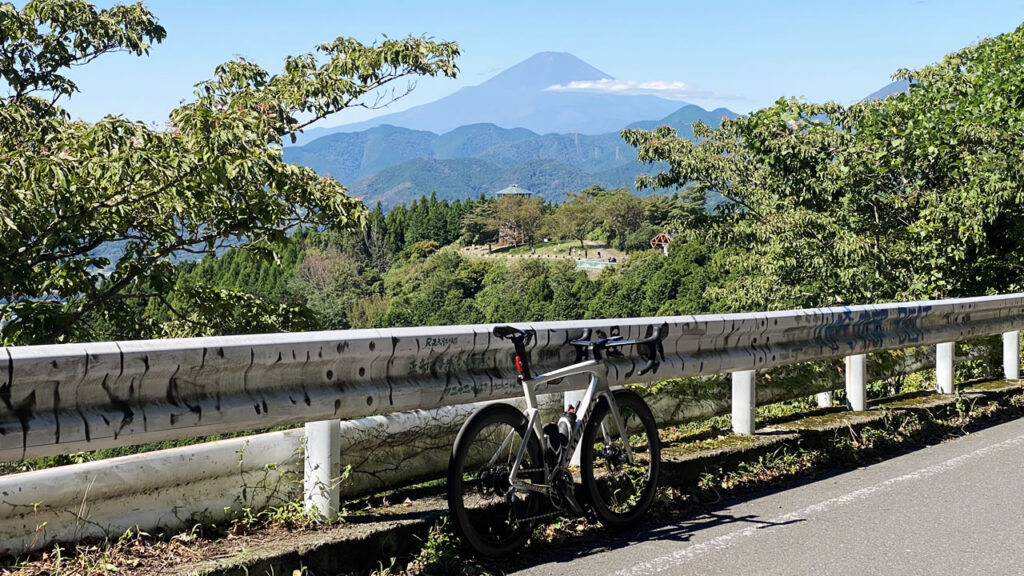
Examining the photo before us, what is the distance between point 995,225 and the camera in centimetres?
1452

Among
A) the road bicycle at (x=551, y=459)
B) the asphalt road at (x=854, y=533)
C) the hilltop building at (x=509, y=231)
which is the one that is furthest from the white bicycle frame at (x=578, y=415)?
the hilltop building at (x=509, y=231)

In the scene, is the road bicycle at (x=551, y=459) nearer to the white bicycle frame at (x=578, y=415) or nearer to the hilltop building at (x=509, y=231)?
the white bicycle frame at (x=578, y=415)

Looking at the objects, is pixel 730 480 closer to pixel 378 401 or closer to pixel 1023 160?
pixel 378 401

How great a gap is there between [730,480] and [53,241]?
6347 millimetres

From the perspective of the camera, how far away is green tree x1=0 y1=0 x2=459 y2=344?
315 inches

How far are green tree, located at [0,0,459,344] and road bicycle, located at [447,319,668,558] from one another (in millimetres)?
4543

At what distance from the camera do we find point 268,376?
365 centimetres

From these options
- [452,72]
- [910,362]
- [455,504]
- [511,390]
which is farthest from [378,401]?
[452,72]

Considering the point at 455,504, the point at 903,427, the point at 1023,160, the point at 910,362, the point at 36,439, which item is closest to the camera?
the point at 36,439

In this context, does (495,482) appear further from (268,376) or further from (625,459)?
(268,376)

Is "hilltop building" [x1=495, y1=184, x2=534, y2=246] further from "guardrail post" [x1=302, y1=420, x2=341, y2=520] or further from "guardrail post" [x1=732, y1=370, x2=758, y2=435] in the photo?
"guardrail post" [x1=302, y1=420, x2=341, y2=520]

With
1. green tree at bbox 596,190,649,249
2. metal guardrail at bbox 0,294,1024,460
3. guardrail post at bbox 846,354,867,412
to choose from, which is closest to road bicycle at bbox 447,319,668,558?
metal guardrail at bbox 0,294,1024,460

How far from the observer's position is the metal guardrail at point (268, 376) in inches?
119

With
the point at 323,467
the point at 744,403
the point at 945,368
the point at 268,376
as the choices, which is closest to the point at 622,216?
the point at 945,368
